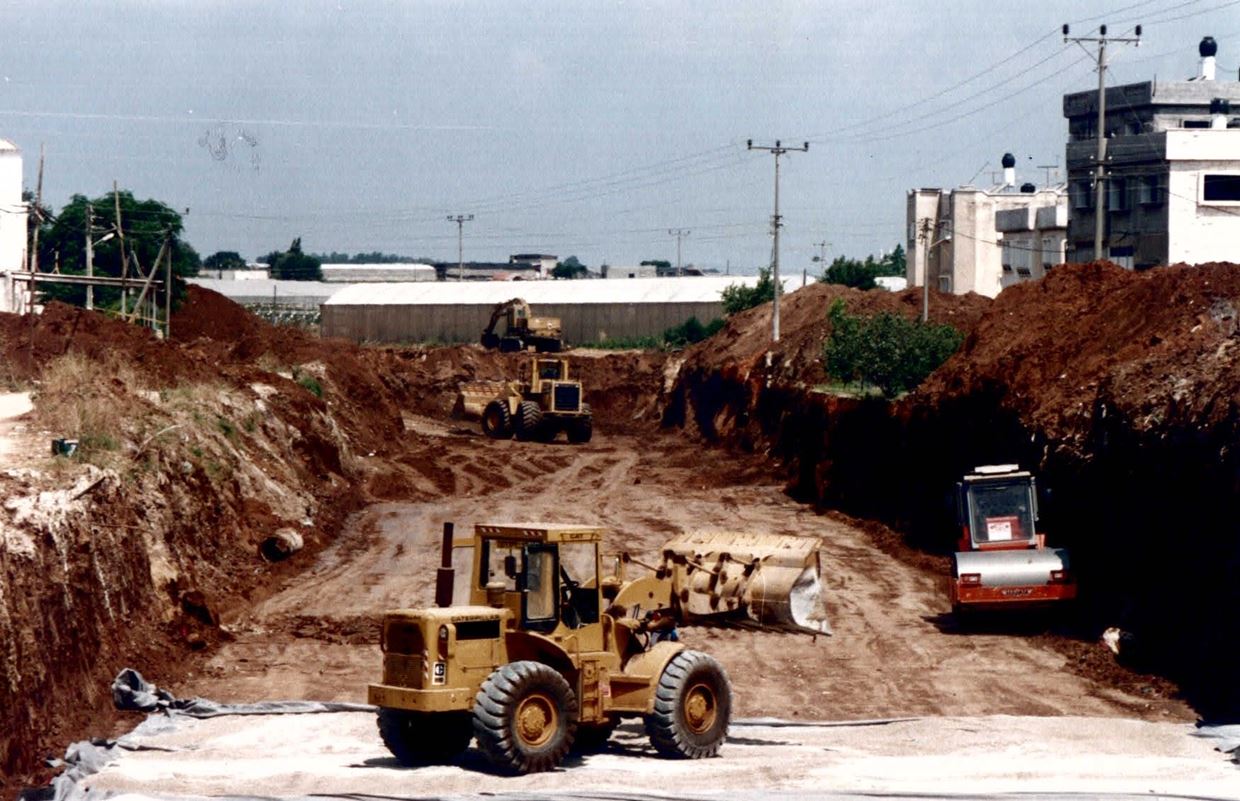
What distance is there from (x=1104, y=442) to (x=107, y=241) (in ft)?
217

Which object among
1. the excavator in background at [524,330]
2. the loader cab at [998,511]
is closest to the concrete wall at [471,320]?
the excavator in background at [524,330]

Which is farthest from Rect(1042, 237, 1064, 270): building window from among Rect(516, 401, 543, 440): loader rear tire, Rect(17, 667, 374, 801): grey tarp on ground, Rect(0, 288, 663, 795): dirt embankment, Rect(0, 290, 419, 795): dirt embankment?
Rect(17, 667, 374, 801): grey tarp on ground

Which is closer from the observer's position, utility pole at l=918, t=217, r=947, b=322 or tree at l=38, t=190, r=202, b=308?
utility pole at l=918, t=217, r=947, b=322

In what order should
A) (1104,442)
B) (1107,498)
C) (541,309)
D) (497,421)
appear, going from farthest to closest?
(541,309) < (497,421) < (1104,442) < (1107,498)

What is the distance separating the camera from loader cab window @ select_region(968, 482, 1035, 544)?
26.9m

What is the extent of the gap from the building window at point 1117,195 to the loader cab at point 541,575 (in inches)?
2311

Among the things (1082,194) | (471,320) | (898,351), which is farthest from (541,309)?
(898,351)

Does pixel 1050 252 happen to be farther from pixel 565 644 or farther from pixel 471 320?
pixel 565 644

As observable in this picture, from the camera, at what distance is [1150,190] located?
68.6 meters

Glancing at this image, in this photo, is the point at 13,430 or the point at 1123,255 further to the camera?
the point at 1123,255

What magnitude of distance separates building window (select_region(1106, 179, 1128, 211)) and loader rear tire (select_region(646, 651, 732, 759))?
58137mm

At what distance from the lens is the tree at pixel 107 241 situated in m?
82.7

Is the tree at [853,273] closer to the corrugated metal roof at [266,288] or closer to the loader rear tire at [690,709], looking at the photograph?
the corrugated metal roof at [266,288]

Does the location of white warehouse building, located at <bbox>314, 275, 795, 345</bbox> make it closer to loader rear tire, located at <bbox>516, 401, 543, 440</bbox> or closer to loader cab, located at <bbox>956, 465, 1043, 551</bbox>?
loader rear tire, located at <bbox>516, 401, 543, 440</bbox>
